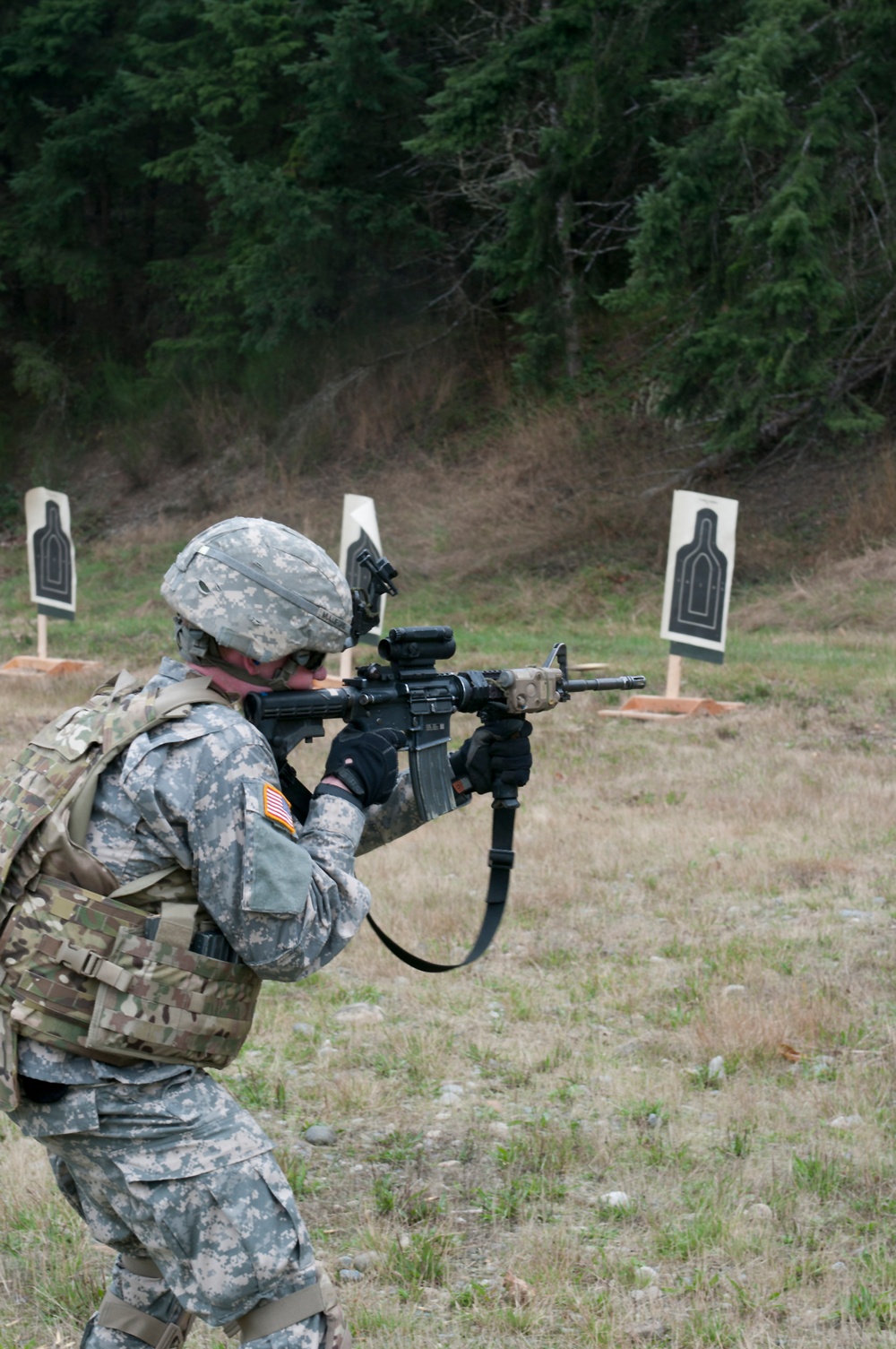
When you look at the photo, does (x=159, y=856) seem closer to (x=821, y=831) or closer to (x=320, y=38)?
(x=821, y=831)

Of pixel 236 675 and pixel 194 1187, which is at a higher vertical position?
pixel 236 675

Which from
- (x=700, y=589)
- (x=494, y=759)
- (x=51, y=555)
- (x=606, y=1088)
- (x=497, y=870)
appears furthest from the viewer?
(x=51, y=555)

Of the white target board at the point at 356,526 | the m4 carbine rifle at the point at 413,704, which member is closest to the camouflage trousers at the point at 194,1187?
the m4 carbine rifle at the point at 413,704

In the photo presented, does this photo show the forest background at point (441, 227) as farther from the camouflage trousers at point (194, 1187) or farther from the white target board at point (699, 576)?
the camouflage trousers at point (194, 1187)

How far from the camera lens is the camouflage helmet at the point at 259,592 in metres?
2.64

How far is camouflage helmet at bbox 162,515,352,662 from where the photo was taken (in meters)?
2.64

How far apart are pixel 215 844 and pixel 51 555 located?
42.5 ft

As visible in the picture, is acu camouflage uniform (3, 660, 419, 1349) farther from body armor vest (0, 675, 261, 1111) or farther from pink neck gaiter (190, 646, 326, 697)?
pink neck gaiter (190, 646, 326, 697)

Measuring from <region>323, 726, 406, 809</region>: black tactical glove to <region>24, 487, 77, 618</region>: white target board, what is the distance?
12.1 meters

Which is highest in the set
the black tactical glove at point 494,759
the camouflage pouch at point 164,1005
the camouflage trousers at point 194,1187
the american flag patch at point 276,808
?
the american flag patch at point 276,808

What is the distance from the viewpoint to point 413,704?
3.26 m

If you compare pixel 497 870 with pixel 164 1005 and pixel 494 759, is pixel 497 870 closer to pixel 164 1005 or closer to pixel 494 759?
pixel 494 759

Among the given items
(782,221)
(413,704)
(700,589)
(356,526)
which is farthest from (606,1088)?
(782,221)

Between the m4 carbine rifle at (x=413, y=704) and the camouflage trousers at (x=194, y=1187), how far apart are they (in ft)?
2.58
